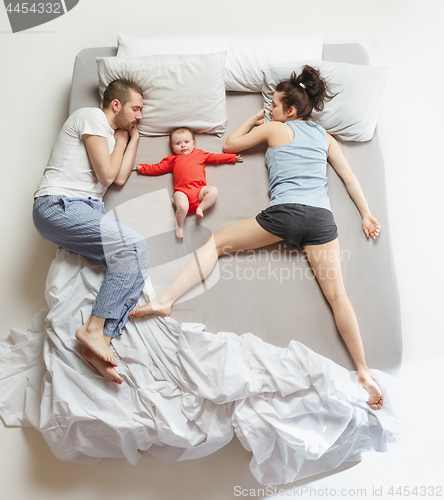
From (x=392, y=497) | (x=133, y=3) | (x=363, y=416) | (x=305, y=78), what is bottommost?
(x=392, y=497)

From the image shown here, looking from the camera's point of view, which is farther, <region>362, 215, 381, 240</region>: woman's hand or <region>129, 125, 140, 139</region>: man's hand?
<region>129, 125, 140, 139</region>: man's hand

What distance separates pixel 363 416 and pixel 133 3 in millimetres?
2486

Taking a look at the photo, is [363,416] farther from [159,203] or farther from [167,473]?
[159,203]

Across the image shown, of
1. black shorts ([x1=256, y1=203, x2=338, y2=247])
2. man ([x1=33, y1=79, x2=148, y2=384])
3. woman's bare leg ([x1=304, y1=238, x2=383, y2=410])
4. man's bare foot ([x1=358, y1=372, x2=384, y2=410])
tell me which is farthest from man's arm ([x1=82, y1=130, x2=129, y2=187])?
man's bare foot ([x1=358, y1=372, x2=384, y2=410])

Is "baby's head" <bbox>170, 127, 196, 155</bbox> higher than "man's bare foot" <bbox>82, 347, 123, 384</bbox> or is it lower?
higher

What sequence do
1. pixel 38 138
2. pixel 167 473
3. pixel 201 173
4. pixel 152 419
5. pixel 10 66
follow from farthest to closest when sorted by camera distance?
1. pixel 10 66
2. pixel 38 138
3. pixel 201 173
4. pixel 167 473
5. pixel 152 419

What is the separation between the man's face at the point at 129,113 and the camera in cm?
166

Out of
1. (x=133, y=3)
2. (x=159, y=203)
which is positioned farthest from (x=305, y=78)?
(x=133, y=3)

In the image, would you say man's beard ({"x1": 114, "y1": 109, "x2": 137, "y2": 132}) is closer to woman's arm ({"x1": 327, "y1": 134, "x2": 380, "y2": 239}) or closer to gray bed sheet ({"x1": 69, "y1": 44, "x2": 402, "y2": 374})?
gray bed sheet ({"x1": 69, "y1": 44, "x2": 402, "y2": 374})

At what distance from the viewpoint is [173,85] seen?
1.71 meters

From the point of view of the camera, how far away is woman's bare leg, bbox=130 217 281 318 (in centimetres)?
149

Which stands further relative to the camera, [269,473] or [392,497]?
[392,497]

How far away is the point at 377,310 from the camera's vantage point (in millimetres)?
1512

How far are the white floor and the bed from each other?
78 millimetres
